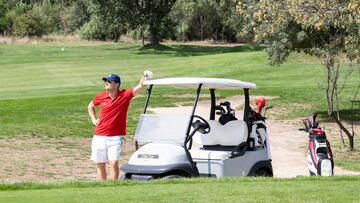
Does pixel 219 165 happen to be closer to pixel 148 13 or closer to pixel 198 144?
pixel 198 144

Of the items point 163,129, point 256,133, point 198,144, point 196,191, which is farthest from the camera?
point 198,144

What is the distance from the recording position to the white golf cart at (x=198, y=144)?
817cm

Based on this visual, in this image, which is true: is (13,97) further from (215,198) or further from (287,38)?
(215,198)

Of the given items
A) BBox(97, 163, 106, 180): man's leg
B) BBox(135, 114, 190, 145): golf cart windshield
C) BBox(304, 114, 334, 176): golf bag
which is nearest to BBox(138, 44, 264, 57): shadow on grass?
BBox(304, 114, 334, 176): golf bag

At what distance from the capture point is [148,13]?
202 feet

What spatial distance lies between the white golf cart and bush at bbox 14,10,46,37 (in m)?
62.6

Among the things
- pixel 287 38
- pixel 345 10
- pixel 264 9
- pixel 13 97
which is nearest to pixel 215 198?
pixel 345 10

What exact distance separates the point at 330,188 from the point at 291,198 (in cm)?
89

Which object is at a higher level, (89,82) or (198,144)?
(198,144)

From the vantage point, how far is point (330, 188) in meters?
7.27

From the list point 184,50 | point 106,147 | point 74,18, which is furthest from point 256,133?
point 74,18

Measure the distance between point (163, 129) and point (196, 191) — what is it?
190 cm

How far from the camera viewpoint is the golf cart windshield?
851cm

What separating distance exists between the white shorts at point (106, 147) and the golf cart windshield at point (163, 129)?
1.34ft
